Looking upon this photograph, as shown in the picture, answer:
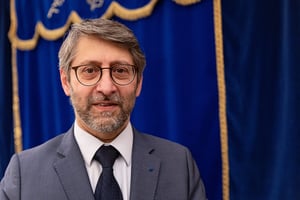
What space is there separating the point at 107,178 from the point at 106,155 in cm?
8

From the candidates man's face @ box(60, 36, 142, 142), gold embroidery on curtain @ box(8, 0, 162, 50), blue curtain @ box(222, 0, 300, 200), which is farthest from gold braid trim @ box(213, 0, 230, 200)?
man's face @ box(60, 36, 142, 142)

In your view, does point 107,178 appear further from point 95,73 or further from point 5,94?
point 5,94

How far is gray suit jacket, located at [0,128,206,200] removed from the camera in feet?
4.08

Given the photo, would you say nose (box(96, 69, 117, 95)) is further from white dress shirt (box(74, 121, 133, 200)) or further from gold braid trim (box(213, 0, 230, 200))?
gold braid trim (box(213, 0, 230, 200))

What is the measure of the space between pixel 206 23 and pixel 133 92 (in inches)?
23.8

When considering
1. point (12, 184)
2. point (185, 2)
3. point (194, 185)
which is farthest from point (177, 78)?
point (12, 184)

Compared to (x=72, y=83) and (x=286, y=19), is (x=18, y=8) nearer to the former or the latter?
(x=72, y=83)

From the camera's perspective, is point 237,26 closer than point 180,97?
Yes

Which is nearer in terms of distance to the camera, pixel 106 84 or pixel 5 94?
pixel 106 84

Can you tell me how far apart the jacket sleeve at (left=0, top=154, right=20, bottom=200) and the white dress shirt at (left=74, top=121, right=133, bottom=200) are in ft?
0.68

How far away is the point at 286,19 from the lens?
5.21 feet

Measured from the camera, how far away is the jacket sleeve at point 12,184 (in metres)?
1.24

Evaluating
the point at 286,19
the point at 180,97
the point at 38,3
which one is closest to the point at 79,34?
the point at 180,97

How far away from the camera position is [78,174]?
1.25 metres
